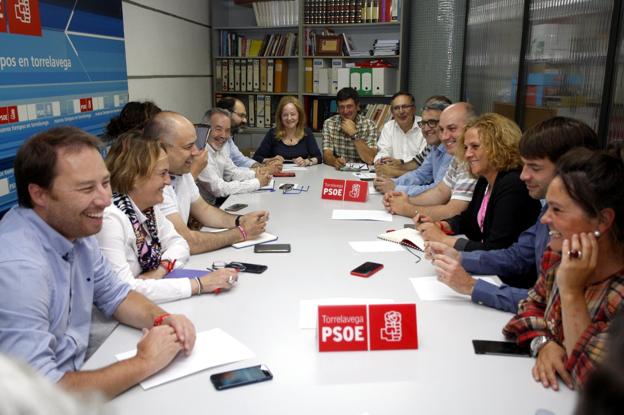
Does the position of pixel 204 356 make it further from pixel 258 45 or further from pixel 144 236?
pixel 258 45

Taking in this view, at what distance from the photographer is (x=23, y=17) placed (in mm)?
2861

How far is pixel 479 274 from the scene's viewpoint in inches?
79.4

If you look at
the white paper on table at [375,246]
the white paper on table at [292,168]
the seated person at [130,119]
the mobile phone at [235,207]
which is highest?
the seated person at [130,119]

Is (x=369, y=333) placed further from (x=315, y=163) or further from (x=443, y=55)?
(x=443, y=55)

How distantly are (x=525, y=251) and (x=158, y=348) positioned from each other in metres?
1.37

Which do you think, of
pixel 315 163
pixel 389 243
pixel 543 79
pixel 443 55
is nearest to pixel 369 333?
pixel 389 243

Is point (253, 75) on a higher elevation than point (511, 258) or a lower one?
higher

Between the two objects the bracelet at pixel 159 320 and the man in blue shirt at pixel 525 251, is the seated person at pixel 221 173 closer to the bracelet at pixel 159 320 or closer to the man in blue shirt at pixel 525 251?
the man in blue shirt at pixel 525 251

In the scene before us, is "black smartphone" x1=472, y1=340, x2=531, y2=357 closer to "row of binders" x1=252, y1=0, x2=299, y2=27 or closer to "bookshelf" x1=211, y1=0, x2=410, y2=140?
"bookshelf" x1=211, y1=0, x2=410, y2=140

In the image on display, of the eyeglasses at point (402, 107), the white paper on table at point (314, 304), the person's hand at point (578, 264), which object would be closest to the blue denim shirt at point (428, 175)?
the eyeglasses at point (402, 107)

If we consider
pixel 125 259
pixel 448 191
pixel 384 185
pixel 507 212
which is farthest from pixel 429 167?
pixel 125 259

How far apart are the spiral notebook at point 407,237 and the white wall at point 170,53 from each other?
2692 millimetres

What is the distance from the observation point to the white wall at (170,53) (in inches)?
168

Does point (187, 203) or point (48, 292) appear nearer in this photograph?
point (48, 292)
